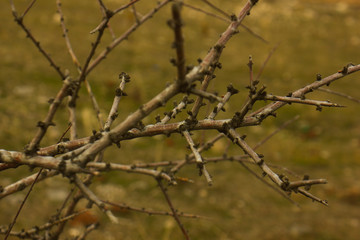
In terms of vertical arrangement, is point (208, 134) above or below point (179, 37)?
above

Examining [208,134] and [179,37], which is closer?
[179,37]

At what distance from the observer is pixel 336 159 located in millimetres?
4504

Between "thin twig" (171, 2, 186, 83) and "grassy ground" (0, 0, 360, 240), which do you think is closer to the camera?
"thin twig" (171, 2, 186, 83)

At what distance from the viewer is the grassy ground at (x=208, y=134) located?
340cm

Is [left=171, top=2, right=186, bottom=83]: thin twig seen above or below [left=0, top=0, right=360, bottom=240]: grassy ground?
below

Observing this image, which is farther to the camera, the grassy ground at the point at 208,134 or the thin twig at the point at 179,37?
the grassy ground at the point at 208,134

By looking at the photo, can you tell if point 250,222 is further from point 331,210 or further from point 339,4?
point 339,4

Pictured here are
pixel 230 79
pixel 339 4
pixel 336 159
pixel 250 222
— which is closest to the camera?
pixel 250 222

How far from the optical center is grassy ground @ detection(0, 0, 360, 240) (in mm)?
3400

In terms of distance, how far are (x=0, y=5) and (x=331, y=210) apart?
6.46 meters

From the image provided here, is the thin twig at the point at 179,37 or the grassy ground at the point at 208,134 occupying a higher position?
the grassy ground at the point at 208,134

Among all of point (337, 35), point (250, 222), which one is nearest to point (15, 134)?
point (250, 222)

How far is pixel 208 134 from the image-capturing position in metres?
4.61

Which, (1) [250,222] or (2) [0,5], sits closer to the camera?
(1) [250,222]
